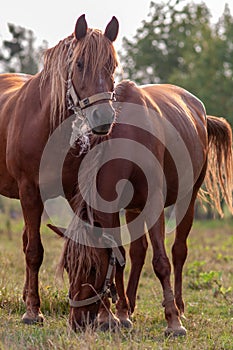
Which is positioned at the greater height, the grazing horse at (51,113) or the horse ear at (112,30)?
the horse ear at (112,30)

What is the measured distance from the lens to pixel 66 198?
575cm

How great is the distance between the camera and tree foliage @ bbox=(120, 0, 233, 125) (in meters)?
26.6

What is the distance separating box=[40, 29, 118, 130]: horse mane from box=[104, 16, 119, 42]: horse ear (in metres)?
0.14

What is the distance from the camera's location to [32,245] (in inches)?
226

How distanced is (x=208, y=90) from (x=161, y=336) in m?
22.2

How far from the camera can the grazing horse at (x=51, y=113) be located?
480 cm

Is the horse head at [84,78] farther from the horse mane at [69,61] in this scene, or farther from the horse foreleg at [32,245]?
the horse foreleg at [32,245]

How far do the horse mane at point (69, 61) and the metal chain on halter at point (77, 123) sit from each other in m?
0.03

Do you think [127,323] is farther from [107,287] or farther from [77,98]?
[77,98]

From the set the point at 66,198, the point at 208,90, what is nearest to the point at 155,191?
the point at 66,198

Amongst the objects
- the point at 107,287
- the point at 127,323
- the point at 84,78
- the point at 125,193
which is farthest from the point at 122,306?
the point at 84,78

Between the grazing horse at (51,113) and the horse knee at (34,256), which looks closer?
the grazing horse at (51,113)

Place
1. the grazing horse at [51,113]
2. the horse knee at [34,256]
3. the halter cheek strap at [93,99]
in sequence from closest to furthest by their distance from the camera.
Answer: the halter cheek strap at [93,99]
the grazing horse at [51,113]
the horse knee at [34,256]

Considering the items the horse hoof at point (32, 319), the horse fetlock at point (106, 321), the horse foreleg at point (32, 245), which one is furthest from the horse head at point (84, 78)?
the horse hoof at point (32, 319)
